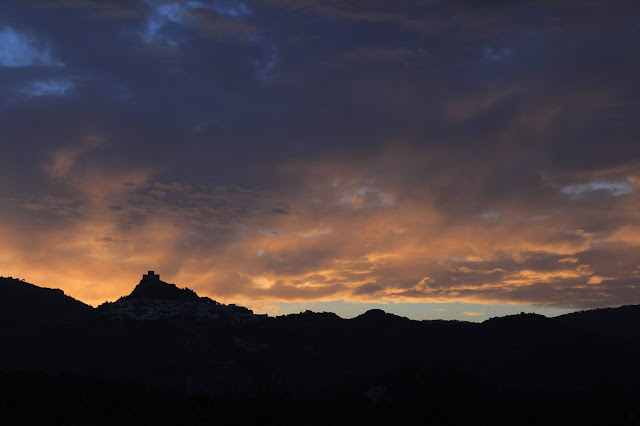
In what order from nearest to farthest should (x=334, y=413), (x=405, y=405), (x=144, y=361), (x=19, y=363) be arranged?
(x=334, y=413) < (x=405, y=405) < (x=19, y=363) < (x=144, y=361)

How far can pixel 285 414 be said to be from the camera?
114 ft

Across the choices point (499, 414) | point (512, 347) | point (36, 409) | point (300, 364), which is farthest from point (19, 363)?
point (499, 414)

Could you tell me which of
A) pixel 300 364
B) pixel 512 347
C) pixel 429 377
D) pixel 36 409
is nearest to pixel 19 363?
pixel 300 364

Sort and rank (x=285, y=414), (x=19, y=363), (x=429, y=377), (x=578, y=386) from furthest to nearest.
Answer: (x=19, y=363) < (x=578, y=386) < (x=429, y=377) < (x=285, y=414)

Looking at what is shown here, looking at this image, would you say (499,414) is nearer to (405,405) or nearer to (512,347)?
(405,405)

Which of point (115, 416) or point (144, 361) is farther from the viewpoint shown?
point (144, 361)

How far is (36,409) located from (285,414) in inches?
556

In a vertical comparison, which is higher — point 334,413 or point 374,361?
point 374,361

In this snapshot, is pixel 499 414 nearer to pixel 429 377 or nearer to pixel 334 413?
pixel 334 413

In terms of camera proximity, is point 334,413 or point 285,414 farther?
point 334,413

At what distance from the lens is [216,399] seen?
41906mm

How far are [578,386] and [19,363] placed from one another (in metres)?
148

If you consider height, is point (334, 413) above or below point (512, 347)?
below

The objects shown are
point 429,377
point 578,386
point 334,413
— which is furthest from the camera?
point 578,386
